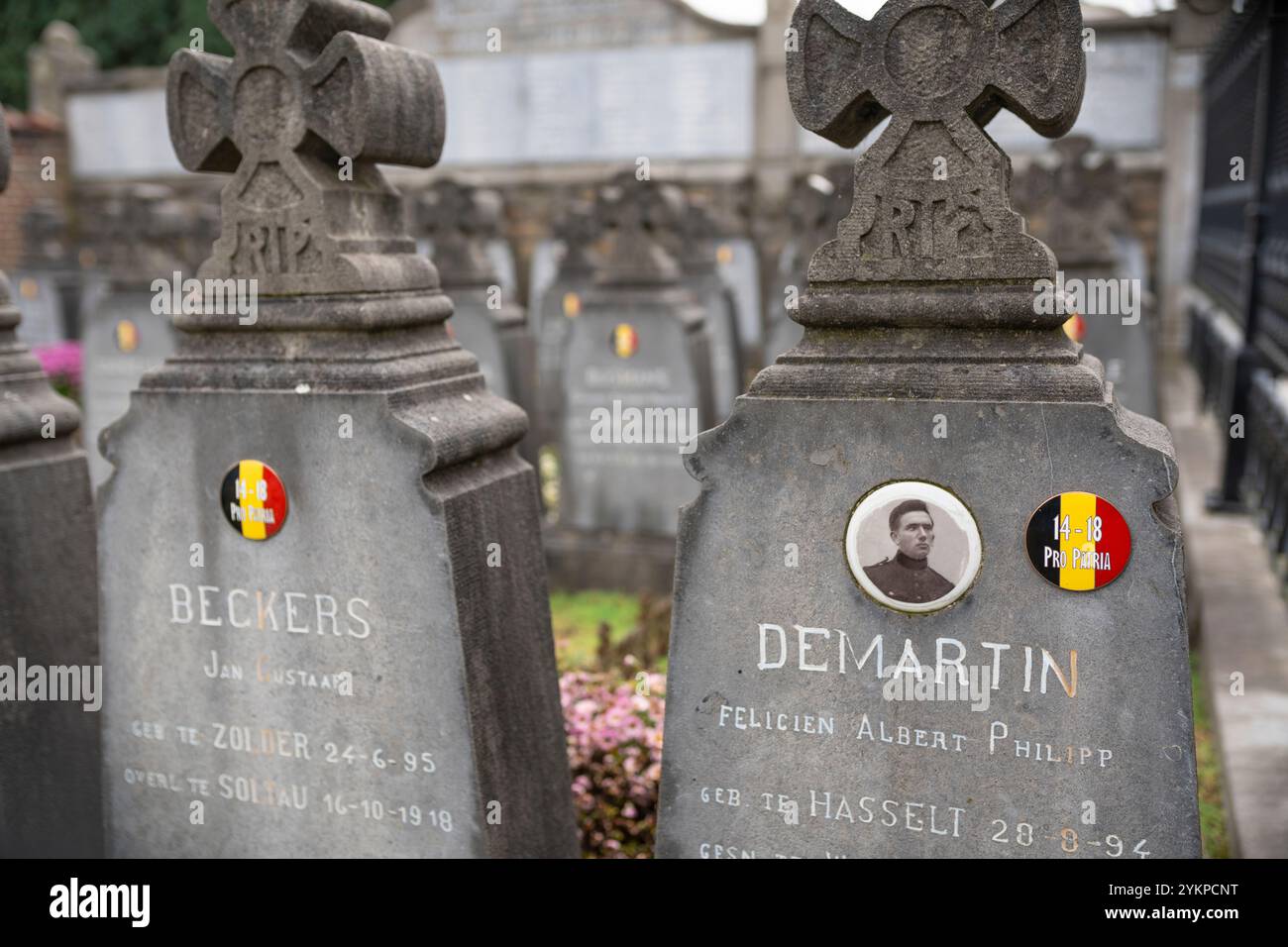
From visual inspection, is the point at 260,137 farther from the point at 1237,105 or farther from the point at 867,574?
the point at 1237,105

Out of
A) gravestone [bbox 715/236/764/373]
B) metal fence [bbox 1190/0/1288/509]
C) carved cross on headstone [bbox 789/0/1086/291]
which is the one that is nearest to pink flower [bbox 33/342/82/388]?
gravestone [bbox 715/236/764/373]

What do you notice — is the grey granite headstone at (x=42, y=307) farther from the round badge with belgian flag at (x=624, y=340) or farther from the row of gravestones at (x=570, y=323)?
the round badge with belgian flag at (x=624, y=340)

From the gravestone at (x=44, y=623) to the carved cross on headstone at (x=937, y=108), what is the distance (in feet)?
8.79

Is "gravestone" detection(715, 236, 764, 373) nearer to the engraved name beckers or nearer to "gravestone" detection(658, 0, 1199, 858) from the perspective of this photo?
the engraved name beckers

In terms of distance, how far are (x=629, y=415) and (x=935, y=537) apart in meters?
5.22

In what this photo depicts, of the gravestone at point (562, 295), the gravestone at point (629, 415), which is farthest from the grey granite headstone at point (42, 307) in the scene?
the gravestone at point (629, 415)

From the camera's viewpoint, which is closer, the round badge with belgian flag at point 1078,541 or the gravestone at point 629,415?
the round badge with belgian flag at point 1078,541

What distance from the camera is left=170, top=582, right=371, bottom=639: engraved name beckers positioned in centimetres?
326

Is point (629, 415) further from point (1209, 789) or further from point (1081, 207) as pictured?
point (1209, 789)

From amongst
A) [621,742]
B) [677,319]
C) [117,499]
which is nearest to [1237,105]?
[677,319]

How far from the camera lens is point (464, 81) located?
1658 cm

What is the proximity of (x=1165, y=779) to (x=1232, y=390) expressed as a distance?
211 inches

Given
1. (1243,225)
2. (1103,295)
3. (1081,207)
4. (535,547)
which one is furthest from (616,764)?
(1243,225)

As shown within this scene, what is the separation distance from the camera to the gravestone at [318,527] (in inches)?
125
